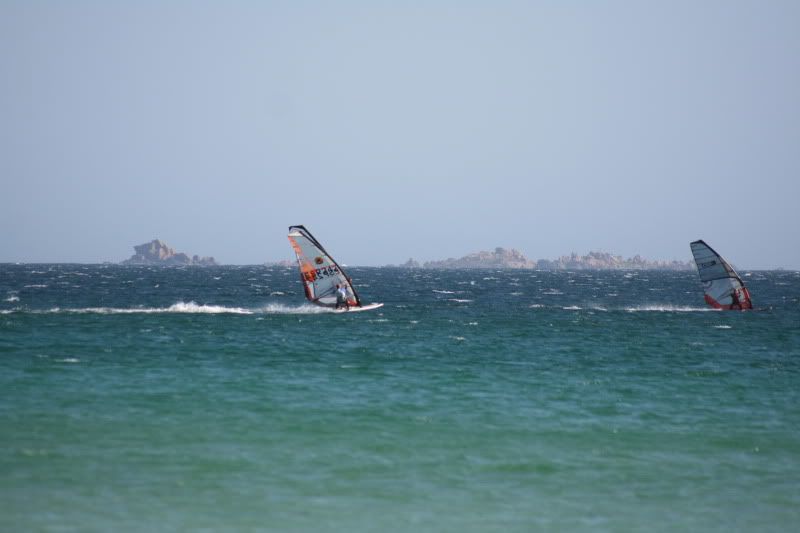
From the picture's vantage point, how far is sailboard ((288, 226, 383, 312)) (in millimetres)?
53719

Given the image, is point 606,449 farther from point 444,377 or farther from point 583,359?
point 583,359

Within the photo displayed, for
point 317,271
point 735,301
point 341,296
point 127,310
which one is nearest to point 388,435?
point 317,271

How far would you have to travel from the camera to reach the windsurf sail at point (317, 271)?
53688 millimetres

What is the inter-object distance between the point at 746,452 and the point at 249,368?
17.5m

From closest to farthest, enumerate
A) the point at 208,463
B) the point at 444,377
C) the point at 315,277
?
the point at 208,463 → the point at 444,377 → the point at 315,277

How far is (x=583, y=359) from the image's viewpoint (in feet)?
117

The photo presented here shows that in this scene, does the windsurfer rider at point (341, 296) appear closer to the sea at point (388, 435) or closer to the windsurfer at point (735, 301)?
the sea at point (388, 435)

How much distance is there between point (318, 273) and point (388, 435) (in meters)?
36.7

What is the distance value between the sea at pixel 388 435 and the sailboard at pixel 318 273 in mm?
13697

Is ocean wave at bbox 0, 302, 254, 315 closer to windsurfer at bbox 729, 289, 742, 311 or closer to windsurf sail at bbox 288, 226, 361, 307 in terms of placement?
windsurf sail at bbox 288, 226, 361, 307

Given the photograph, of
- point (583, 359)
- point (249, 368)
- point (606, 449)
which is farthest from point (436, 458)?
point (583, 359)

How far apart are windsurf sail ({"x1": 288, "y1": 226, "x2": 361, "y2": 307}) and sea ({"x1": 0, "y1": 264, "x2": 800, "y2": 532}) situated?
13692 mm

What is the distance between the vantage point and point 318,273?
56.2m

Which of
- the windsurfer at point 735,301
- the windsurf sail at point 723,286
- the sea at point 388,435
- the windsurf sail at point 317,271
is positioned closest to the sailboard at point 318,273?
the windsurf sail at point 317,271
